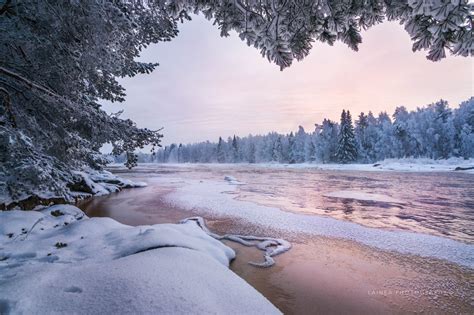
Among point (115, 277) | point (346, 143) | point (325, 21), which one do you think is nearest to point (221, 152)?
point (346, 143)

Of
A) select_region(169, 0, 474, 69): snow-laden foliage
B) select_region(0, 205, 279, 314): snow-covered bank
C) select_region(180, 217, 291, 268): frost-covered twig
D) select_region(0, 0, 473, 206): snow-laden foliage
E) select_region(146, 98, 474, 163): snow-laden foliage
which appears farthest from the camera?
select_region(146, 98, 474, 163): snow-laden foliage

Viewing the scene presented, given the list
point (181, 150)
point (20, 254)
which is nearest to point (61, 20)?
point (20, 254)

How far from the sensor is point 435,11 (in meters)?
→ 1.47

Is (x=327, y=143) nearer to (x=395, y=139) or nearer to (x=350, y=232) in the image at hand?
(x=395, y=139)

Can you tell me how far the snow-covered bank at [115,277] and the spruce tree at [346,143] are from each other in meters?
59.9

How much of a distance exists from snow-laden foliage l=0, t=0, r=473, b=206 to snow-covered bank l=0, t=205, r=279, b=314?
3.58 feet

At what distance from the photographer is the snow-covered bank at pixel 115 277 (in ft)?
8.32

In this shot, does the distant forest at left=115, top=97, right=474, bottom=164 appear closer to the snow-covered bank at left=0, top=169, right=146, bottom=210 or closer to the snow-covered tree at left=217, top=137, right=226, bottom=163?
the snow-covered bank at left=0, top=169, right=146, bottom=210

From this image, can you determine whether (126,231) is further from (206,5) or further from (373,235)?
(373,235)

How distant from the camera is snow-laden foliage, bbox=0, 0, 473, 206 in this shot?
219cm

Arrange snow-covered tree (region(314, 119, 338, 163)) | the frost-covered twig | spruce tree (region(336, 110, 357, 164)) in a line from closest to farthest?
the frost-covered twig
spruce tree (region(336, 110, 357, 164))
snow-covered tree (region(314, 119, 338, 163))

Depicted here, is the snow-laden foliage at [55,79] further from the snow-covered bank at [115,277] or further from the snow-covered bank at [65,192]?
the snow-covered bank at [115,277]

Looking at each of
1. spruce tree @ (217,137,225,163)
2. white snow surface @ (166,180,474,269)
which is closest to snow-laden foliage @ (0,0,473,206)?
white snow surface @ (166,180,474,269)

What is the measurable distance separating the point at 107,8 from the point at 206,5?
88.4 inches
